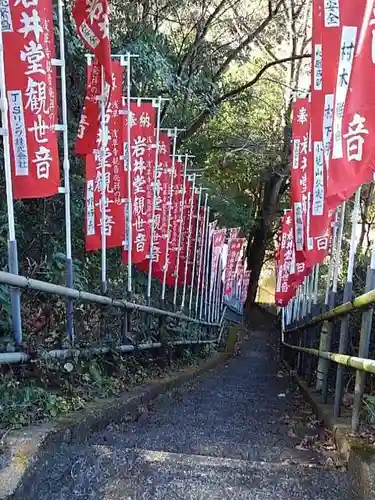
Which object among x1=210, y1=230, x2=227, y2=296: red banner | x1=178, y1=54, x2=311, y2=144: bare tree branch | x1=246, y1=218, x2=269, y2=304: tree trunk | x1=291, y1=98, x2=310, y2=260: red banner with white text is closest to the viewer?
x1=291, y1=98, x2=310, y2=260: red banner with white text

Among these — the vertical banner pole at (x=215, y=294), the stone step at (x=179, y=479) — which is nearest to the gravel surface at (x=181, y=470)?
the stone step at (x=179, y=479)

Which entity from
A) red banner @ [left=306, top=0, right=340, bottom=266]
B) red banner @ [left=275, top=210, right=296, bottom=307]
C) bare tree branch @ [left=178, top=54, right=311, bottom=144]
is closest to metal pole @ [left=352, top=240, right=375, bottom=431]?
red banner @ [left=306, top=0, right=340, bottom=266]

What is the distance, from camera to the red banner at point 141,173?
774cm

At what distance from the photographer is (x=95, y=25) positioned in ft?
16.9

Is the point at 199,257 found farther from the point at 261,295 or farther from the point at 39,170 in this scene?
the point at 261,295

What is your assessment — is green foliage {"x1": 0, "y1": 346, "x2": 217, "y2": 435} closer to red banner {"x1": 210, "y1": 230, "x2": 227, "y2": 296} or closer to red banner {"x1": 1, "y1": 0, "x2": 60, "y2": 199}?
red banner {"x1": 1, "y1": 0, "x2": 60, "y2": 199}

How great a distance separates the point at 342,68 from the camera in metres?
4.29

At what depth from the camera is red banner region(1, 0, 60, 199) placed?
426 centimetres

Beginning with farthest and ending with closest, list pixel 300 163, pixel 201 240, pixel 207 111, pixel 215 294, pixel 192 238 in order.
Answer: pixel 215 294, pixel 201 240, pixel 192 238, pixel 207 111, pixel 300 163

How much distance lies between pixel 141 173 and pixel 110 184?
100 centimetres

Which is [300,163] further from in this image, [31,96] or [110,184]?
[31,96]

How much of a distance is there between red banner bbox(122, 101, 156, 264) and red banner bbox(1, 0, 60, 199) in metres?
3.10

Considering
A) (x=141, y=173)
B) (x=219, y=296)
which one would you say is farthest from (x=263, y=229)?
→ (x=141, y=173)

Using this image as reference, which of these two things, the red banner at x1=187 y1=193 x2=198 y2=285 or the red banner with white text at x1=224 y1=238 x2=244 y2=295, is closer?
the red banner at x1=187 y1=193 x2=198 y2=285
